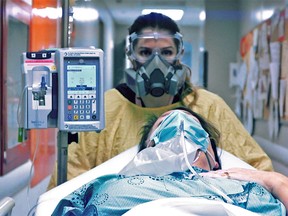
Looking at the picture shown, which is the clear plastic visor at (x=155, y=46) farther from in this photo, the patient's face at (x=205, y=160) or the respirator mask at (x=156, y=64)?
the patient's face at (x=205, y=160)

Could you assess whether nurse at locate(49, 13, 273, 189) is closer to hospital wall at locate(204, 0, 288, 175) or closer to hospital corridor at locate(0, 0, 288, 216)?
hospital corridor at locate(0, 0, 288, 216)

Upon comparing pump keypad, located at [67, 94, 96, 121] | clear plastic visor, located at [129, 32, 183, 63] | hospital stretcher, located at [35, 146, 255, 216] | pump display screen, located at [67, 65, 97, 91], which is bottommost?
hospital stretcher, located at [35, 146, 255, 216]

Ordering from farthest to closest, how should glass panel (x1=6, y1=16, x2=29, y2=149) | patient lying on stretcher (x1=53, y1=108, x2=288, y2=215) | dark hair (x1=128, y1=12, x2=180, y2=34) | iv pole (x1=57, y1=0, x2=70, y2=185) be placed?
dark hair (x1=128, y1=12, x2=180, y2=34) < glass panel (x1=6, y1=16, x2=29, y2=149) < iv pole (x1=57, y1=0, x2=70, y2=185) < patient lying on stretcher (x1=53, y1=108, x2=288, y2=215)

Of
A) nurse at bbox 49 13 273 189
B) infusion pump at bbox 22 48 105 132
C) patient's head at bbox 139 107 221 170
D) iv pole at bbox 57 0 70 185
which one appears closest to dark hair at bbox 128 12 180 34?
nurse at bbox 49 13 273 189

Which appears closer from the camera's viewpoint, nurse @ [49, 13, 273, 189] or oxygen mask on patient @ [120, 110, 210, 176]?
oxygen mask on patient @ [120, 110, 210, 176]

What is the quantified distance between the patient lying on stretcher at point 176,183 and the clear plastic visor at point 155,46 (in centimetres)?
59

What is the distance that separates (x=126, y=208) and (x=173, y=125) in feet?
1.76

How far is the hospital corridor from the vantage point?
1040 mm

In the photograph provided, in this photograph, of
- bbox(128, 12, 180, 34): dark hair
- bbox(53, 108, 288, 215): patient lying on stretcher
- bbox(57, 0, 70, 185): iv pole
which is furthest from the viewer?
bbox(128, 12, 180, 34): dark hair

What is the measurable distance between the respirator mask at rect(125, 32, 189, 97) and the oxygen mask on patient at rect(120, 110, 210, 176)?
420mm

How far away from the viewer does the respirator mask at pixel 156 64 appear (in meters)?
1.95

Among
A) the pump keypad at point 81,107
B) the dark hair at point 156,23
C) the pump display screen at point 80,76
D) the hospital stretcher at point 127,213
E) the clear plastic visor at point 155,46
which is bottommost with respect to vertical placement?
the hospital stretcher at point 127,213

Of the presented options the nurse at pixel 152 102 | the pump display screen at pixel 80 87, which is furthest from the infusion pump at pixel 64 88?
the nurse at pixel 152 102

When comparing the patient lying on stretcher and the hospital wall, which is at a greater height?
the hospital wall
